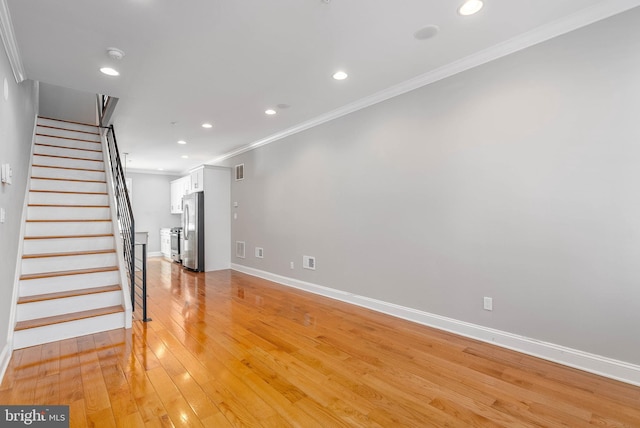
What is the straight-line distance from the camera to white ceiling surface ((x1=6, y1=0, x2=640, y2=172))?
2176 millimetres

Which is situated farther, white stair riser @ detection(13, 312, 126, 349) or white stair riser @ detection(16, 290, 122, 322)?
Result: white stair riser @ detection(16, 290, 122, 322)

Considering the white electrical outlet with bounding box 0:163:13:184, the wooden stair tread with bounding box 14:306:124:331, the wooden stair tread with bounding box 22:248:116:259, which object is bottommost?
the wooden stair tread with bounding box 14:306:124:331

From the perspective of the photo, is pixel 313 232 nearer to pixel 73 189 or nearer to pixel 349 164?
pixel 349 164

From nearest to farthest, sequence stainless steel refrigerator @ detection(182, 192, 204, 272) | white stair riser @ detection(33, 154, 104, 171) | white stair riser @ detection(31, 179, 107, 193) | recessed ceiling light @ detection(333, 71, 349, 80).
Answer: recessed ceiling light @ detection(333, 71, 349, 80) < white stair riser @ detection(31, 179, 107, 193) < white stair riser @ detection(33, 154, 104, 171) < stainless steel refrigerator @ detection(182, 192, 204, 272)

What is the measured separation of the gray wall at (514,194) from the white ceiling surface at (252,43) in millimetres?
374

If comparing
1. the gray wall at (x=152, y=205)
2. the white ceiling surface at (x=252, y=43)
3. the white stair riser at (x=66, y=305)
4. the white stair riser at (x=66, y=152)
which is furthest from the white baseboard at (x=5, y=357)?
the gray wall at (x=152, y=205)

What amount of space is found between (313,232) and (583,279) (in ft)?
10.6

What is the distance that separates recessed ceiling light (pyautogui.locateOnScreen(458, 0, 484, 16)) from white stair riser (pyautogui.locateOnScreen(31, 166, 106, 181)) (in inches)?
196

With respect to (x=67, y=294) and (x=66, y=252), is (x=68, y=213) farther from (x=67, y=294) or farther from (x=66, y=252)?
(x=67, y=294)

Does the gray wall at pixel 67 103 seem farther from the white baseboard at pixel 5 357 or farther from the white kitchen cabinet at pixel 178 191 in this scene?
the white baseboard at pixel 5 357

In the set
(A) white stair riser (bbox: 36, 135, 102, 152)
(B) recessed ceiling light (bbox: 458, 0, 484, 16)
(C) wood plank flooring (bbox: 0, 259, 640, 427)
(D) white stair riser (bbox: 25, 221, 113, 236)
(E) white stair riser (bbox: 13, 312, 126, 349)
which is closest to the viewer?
(C) wood plank flooring (bbox: 0, 259, 640, 427)

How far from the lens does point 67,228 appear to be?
3.67 metres

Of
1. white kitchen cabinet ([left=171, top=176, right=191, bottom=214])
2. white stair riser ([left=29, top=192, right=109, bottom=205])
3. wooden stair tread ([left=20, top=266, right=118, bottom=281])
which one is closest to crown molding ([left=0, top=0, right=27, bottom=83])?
white stair riser ([left=29, top=192, right=109, bottom=205])

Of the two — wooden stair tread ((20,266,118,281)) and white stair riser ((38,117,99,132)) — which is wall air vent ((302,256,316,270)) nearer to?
wooden stair tread ((20,266,118,281))
